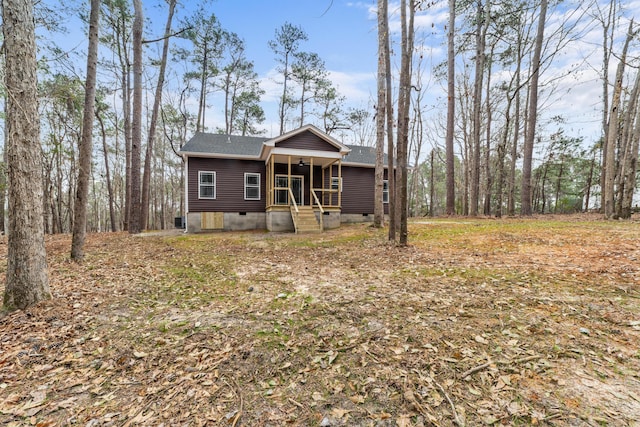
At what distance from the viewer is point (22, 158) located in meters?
3.33

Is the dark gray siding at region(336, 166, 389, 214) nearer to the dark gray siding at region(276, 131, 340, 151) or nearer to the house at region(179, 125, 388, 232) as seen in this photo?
the house at region(179, 125, 388, 232)

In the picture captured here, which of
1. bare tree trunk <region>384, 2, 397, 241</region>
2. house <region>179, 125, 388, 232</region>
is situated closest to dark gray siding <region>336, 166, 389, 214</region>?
house <region>179, 125, 388, 232</region>

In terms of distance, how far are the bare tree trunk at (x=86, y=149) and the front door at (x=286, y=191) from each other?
352 inches

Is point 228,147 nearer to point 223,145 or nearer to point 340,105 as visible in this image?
point 223,145

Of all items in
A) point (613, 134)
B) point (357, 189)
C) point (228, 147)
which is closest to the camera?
point (613, 134)

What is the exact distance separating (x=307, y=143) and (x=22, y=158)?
10.6 metres

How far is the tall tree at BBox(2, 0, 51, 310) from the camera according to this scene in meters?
→ 3.26

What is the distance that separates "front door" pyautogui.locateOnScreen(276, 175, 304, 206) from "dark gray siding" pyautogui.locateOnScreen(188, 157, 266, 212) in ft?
2.78

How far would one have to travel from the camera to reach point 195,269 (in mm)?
5812

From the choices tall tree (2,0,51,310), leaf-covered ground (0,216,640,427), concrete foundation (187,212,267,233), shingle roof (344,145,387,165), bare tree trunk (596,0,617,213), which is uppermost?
bare tree trunk (596,0,617,213)

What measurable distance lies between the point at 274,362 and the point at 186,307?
1986 mm

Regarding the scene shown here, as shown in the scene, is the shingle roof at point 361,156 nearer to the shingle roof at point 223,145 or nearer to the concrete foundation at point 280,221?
the concrete foundation at point 280,221

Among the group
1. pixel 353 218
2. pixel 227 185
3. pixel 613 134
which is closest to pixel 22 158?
pixel 227 185

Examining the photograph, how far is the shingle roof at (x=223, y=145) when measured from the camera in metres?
13.2
